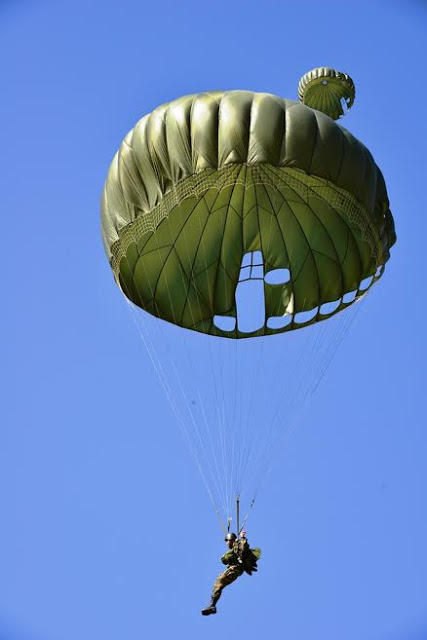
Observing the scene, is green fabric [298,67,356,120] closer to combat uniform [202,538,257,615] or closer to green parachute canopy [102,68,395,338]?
green parachute canopy [102,68,395,338]

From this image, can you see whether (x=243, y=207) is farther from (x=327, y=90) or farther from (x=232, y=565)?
(x=232, y=565)

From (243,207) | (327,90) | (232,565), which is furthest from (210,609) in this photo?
(327,90)

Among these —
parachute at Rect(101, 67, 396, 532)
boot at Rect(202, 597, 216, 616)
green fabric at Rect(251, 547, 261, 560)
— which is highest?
parachute at Rect(101, 67, 396, 532)

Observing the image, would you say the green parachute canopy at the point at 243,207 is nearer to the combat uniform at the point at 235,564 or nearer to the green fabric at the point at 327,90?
the green fabric at the point at 327,90

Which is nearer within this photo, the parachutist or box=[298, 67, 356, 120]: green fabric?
the parachutist

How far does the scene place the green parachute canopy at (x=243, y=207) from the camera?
15773 mm

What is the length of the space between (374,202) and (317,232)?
4.38 feet

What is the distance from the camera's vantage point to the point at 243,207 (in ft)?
60.4

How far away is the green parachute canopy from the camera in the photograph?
1577 centimetres

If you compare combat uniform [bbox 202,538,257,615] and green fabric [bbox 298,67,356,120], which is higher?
green fabric [bbox 298,67,356,120]

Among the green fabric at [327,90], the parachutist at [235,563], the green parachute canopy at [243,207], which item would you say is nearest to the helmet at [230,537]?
the parachutist at [235,563]

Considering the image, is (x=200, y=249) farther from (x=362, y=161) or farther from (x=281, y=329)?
(x=362, y=161)

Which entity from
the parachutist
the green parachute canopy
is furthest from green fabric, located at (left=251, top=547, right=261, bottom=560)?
the green parachute canopy

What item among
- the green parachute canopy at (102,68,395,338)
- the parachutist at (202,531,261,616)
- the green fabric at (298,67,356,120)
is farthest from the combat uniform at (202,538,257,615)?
the green fabric at (298,67,356,120)
